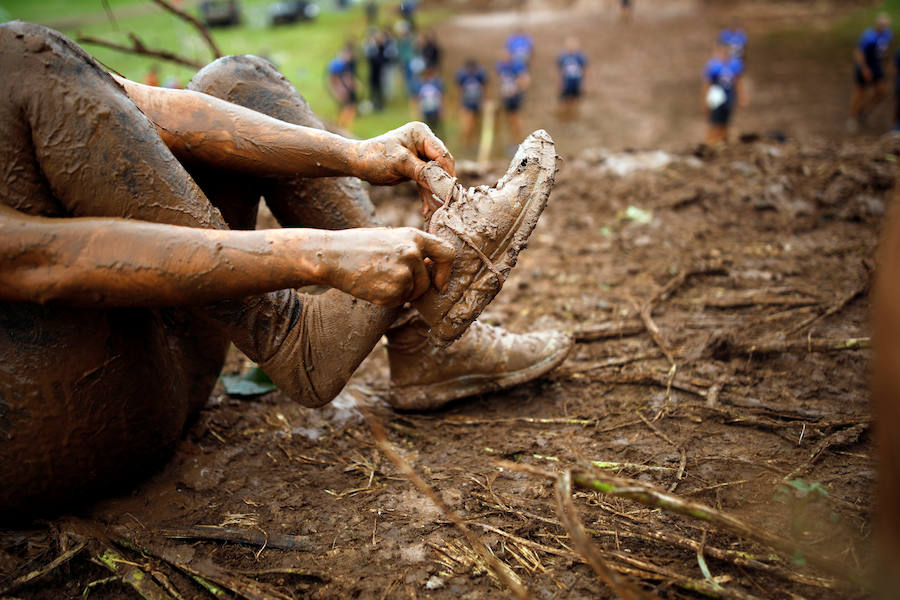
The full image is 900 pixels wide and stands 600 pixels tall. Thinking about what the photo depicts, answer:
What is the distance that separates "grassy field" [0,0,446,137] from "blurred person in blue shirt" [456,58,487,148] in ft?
5.70

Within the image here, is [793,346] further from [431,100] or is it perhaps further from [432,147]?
[431,100]

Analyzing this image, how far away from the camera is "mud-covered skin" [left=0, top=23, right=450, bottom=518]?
132 centimetres

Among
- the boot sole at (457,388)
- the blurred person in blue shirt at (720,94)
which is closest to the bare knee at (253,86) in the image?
the boot sole at (457,388)

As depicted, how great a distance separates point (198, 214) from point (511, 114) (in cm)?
1012

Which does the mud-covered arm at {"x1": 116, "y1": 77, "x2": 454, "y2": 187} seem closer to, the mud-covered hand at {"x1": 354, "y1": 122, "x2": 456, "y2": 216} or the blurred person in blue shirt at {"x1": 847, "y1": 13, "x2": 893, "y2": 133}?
the mud-covered hand at {"x1": 354, "y1": 122, "x2": 456, "y2": 216}

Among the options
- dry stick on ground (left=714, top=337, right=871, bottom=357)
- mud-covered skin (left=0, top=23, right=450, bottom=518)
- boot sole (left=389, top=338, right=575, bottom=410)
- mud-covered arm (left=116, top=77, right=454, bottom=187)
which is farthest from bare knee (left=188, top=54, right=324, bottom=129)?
dry stick on ground (left=714, top=337, right=871, bottom=357)

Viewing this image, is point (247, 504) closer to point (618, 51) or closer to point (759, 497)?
point (759, 497)

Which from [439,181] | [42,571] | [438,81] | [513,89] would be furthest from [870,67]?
[42,571]

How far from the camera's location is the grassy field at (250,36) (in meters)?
13.3

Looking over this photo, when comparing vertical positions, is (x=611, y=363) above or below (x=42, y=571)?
above

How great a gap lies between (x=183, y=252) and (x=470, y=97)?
10011mm

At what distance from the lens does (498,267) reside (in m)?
1.68

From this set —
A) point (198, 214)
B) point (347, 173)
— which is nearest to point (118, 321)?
point (198, 214)

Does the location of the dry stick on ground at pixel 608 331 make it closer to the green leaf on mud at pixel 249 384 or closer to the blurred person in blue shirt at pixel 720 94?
the green leaf on mud at pixel 249 384
